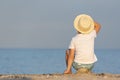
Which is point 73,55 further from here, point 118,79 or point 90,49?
point 118,79

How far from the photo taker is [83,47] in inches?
501

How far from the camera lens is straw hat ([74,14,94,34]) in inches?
504

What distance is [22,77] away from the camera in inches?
479

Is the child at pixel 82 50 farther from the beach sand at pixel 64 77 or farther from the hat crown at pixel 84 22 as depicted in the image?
the beach sand at pixel 64 77

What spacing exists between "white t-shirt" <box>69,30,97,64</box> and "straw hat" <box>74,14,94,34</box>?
130 millimetres

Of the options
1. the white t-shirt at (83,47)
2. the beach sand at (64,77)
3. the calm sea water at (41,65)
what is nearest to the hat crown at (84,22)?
the white t-shirt at (83,47)

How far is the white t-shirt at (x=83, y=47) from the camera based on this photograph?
41.7 feet

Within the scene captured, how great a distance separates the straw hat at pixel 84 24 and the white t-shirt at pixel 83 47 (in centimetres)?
13

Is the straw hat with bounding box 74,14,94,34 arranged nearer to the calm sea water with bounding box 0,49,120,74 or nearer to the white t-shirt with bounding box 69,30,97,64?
the white t-shirt with bounding box 69,30,97,64

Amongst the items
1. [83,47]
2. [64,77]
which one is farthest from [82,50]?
[64,77]

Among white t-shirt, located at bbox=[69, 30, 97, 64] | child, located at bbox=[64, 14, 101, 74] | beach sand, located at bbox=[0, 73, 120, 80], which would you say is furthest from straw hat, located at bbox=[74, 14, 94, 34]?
beach sand, located at bbox=[0, 73, 120, 80]

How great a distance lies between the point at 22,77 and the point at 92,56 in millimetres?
1695

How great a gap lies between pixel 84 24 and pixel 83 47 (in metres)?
0.54

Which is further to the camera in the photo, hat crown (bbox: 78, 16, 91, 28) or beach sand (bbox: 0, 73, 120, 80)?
hat crown (bbox: 78, 16, 91, 28)
